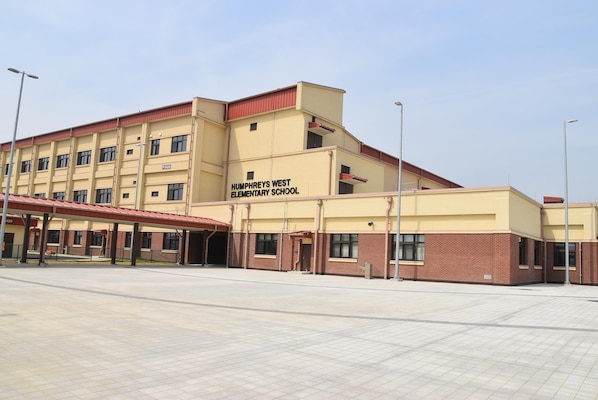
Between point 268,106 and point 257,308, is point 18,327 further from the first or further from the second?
point 268,106

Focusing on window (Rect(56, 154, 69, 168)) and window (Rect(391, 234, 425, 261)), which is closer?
window (Rect(391, 234, 425, 261))

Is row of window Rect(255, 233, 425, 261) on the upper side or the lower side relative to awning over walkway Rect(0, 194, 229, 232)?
lower

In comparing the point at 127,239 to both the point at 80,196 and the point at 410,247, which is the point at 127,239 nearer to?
the point at 80,196

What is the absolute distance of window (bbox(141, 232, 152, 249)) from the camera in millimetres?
47634

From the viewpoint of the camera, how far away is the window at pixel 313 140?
43.2m

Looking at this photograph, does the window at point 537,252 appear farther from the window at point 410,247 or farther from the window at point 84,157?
the window at point 84,157

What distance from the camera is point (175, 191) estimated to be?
47.2 m

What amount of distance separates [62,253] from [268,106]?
104 ft

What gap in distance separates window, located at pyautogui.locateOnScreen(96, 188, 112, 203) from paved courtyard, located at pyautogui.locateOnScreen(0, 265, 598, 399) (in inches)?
1671

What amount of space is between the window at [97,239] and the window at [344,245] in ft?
100

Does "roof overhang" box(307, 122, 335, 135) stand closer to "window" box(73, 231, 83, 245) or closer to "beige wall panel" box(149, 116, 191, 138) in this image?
"beige wall panel" box(149, 116, 191, 138)

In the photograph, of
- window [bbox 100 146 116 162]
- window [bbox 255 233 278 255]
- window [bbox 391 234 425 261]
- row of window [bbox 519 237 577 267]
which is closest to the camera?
window [bbox 391 234 425 261]

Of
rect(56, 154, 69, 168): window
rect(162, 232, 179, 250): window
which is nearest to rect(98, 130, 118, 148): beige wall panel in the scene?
rect(56, 154, 69, 168): window

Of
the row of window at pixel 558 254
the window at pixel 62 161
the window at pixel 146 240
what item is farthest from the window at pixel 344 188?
the window at pixel 62 161
